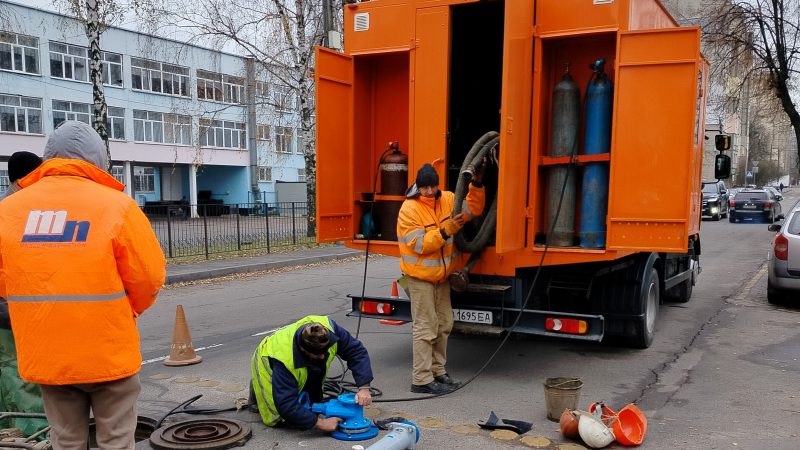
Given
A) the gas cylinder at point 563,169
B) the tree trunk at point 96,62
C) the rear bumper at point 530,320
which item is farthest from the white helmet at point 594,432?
the tree trunk at point 96,62

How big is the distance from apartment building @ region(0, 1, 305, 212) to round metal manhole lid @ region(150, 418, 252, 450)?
20.3 metres

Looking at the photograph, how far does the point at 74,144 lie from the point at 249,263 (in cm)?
1206

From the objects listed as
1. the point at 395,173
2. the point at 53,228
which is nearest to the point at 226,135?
the point at 395,173

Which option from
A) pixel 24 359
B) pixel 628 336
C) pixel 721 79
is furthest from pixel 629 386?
pixel 721 79

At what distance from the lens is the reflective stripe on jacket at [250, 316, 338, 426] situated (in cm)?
436

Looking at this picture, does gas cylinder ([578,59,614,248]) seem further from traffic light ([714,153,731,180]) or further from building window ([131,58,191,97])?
building window ([131,58,191,97])

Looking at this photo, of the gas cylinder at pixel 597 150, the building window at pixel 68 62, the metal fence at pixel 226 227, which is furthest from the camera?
the building window at pixel 68 62

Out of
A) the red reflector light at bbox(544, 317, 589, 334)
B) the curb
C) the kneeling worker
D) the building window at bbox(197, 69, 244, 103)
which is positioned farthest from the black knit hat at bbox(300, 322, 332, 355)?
the building window at bbox(197, 69, 244, 103)

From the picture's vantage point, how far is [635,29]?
552 centimetres

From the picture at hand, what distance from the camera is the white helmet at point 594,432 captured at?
418 cm

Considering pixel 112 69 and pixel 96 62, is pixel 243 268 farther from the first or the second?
pixel 112 69

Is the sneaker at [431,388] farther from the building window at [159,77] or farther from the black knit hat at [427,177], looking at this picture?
the building window at [159,77]

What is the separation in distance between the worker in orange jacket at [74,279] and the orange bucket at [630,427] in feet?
10.3

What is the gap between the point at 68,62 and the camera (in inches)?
1296
